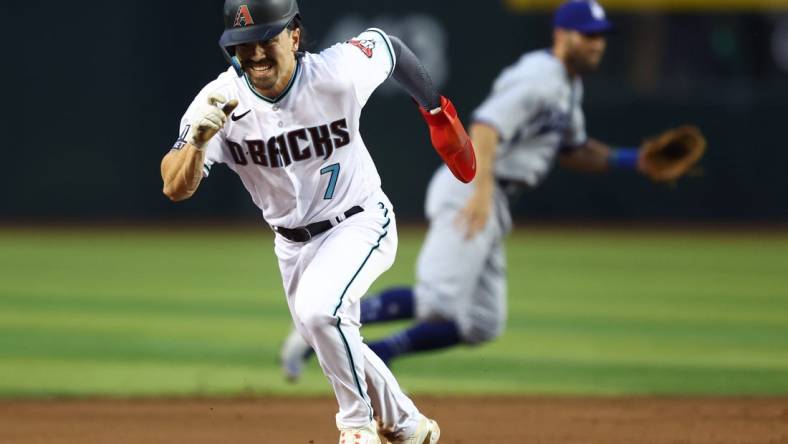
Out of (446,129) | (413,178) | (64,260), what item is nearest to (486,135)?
(446,129)

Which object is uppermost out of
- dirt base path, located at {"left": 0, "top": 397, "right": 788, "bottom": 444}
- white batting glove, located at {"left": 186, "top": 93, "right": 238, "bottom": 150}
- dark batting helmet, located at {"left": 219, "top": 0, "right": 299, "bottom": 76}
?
dark batting helmet, located at {"left": 219, "top": 0, "right": 299, "bottom": 76}


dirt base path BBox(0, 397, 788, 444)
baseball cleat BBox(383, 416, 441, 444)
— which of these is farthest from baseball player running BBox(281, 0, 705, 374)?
baseball cleat BBox(383, 416, 441, 444)

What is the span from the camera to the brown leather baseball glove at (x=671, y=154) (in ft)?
22.0

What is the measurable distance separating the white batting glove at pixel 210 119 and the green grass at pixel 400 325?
2.95 m

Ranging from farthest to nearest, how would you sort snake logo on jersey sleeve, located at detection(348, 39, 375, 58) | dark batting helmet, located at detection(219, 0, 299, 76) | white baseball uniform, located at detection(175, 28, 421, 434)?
snake logo on jersey sleeve, located at detection(348, 39, 375, 58) < white baseball uniform, located at detection(175, 28, 421, 434) < dark batting helmet, located at detection(219, 0, 299, 76)

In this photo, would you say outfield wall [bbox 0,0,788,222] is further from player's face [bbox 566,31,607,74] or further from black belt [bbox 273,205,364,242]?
black belt [bbox 273,205,364,242]

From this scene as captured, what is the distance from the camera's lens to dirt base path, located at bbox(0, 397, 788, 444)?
515 centimetres

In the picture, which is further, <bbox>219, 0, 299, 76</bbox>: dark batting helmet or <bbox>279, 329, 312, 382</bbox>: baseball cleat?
<bbox>279, 329, 312, 382</bbox>: baseball cleat

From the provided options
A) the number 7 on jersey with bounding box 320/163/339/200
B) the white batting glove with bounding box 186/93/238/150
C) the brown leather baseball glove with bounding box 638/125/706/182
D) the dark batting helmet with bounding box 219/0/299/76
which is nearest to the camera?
the white batting glove with bounding box 186/93/238/150

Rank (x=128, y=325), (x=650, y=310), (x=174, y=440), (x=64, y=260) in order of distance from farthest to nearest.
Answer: (x=64, y=260), (x=650, y=310), (x=128, y=325), (x=174, y=440)

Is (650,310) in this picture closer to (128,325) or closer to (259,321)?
(259,321)

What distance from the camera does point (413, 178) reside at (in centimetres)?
1623

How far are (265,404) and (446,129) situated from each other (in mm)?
2110

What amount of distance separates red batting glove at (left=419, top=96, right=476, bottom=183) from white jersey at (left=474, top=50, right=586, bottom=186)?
137cm
